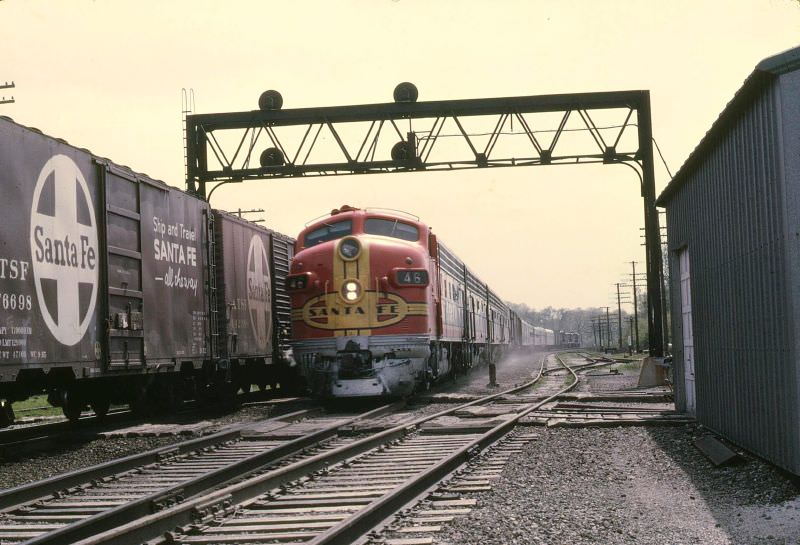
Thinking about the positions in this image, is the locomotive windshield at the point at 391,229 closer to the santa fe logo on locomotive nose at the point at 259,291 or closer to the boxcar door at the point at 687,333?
the santa fe logo on locomotive nose at the point at 259,291

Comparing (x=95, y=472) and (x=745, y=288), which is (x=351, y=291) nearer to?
(x=95, y=472)

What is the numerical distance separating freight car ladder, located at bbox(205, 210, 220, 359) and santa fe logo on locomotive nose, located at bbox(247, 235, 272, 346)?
1.68 m

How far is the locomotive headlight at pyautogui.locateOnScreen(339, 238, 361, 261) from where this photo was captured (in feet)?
52.9

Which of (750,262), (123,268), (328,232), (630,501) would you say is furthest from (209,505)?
(328,232)

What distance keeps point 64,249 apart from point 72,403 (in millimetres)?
3383

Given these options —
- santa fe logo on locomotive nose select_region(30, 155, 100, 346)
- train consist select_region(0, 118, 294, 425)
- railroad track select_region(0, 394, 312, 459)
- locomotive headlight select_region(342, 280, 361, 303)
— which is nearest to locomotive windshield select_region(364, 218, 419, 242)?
locomotive headlight select_region(342, 280, 361, 303)

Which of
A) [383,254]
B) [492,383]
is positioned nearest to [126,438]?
[383,254]

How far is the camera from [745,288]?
9.18 m

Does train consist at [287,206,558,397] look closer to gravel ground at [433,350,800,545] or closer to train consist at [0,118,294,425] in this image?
train consist at [0,118,294,425]

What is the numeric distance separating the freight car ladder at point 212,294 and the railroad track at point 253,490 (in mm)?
3441

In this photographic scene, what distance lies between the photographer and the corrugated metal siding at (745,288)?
7770 mm

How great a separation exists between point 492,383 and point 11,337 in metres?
14.6

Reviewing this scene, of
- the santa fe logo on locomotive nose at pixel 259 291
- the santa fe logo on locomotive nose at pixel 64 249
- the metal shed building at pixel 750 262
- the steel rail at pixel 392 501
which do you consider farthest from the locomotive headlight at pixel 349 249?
the steel rail at pixel 392 501

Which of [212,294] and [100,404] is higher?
[212,294]
